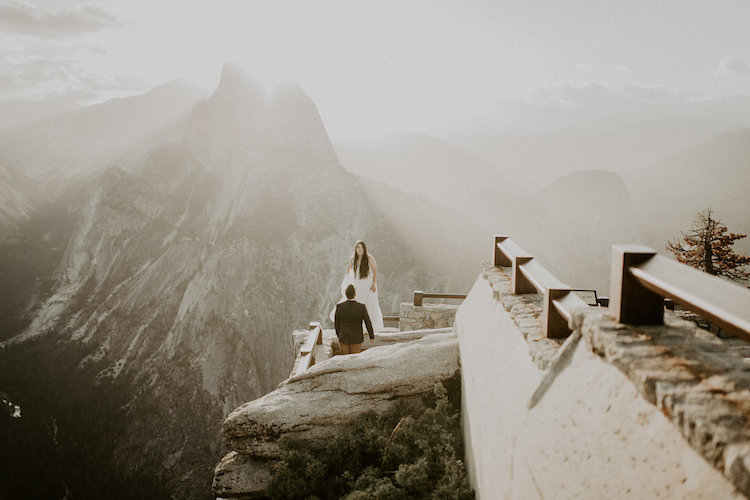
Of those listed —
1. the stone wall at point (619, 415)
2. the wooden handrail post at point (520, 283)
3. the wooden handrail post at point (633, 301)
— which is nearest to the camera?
the stone wall at point (619, 415)

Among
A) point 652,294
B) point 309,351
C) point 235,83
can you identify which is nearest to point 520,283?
point 652,294

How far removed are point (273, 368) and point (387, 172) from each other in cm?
8829

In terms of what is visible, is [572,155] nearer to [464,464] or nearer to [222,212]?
[222,212]

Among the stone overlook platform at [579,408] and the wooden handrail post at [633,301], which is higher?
the wooden handrail post at [633,301]

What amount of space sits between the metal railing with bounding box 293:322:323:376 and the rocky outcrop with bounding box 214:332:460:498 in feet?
4.30

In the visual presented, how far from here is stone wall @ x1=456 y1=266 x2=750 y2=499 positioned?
61.7 inches

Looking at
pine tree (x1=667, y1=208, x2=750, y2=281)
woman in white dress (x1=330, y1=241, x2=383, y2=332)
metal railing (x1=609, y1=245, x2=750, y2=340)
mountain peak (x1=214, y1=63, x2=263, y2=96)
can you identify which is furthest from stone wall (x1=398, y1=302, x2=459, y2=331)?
mountain peak (x1=214, y1=63, x2=263, y2=96)

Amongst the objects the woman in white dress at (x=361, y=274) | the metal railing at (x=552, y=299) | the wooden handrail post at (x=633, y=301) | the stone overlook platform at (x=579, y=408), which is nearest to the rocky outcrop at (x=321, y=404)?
the stone overlook platform at (x=579, y=408)

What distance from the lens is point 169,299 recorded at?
1988 inches

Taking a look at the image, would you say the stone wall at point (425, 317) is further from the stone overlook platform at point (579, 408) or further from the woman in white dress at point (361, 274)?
the stone overlook platform at point (579, 408)

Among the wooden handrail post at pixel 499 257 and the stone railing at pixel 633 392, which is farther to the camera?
the wooden handrail post at pixel 499 257

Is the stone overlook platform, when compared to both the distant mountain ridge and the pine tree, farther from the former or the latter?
the distant mountain ridge

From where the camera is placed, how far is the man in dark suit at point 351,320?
8.02 metres

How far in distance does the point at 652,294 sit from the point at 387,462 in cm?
412
